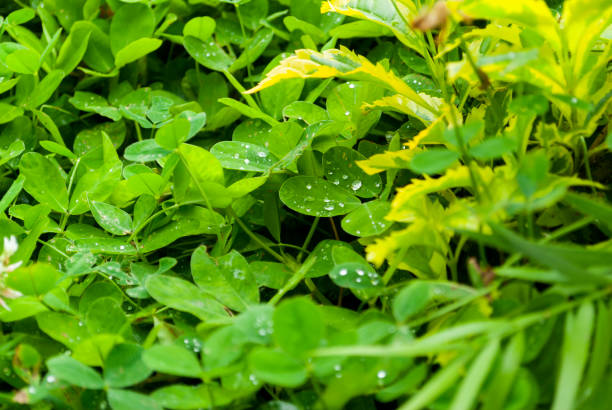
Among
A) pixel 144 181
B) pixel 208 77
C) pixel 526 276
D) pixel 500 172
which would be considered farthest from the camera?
pixel 208 77

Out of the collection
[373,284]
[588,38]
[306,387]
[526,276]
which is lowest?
[306,387]

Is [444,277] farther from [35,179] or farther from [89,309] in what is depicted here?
[35,179]

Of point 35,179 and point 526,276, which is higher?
point 526,276

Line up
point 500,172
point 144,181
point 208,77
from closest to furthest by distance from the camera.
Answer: point 500,172
point 144,181
point 208,77

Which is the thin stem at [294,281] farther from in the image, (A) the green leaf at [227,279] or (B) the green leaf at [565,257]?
(B) the green leaf at [565,257]

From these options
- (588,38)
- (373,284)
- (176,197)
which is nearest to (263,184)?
(176,197)

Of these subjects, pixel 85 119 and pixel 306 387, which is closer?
pixel 306 387

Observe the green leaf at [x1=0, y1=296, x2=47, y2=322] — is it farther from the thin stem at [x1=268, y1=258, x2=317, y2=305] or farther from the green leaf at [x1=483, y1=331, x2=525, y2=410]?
the green leaf at [x1=483, y1=331, x2=525, y2=410]

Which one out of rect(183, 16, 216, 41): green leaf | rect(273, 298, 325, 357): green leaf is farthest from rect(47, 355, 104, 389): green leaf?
rect(183, 16, 216, 41): green leaf
